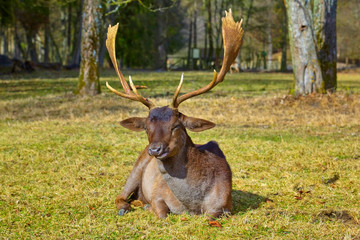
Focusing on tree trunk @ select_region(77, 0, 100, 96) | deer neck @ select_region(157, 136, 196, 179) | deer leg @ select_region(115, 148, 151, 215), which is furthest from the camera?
tree trunk @ select_region(77, 0, 100, 96)

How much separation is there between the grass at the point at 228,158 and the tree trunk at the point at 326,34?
181 centimetres

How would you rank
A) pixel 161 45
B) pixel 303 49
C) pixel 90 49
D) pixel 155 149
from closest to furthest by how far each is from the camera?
pixel 155 149 < pixel 303 49 < pixel 90 49 < pixel 161 45

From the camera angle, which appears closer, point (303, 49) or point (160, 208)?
point (160, 208)

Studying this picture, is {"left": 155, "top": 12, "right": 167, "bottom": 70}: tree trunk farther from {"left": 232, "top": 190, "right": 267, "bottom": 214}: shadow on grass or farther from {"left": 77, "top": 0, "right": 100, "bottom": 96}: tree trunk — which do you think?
{"left": 232, "top": 190, "right": 267, "bottom": 214}: shadow on grass

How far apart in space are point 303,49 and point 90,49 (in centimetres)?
687

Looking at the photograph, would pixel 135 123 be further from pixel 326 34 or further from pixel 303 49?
pixel 326 34

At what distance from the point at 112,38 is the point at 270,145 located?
435 cm

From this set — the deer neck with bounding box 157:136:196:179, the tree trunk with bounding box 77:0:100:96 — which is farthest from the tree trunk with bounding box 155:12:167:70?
the deer neck with bounding box 157:136:196:179

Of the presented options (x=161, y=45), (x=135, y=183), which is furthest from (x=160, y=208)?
(x=161, y=45)

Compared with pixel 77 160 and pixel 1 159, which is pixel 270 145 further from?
pixel 1 159

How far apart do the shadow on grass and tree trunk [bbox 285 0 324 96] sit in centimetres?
851

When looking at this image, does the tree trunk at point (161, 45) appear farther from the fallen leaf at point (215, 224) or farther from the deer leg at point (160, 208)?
the fallen leaf at point (215, 224)

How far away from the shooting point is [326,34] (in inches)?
615

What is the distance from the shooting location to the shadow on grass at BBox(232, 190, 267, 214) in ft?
18.4
